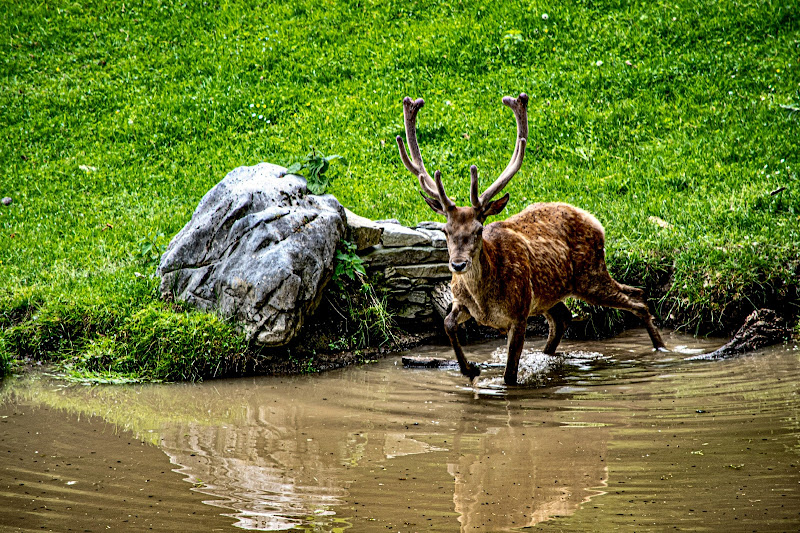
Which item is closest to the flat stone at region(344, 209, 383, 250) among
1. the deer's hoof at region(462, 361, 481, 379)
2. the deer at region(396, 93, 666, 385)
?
the deer at region(396, 93, 666, 385)

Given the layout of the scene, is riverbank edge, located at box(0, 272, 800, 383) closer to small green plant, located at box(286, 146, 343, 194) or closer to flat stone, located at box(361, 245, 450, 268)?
flat stone, located at box(361, 245, 450, 268)

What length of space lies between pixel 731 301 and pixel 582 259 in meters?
1.64

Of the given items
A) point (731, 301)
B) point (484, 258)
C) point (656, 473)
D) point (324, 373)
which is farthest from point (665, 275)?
point (656, 473)

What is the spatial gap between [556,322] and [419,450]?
3.62 meters

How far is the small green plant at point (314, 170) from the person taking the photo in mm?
8719

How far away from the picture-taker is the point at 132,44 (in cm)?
1670

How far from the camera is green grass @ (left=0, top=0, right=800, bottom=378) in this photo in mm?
8758

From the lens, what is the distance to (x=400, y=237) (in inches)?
348

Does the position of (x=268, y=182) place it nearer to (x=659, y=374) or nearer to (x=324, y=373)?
(x=324, y=373)

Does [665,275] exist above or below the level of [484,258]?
below

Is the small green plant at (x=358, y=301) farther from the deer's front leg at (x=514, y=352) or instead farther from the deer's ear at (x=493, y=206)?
the deer's ear at (x=493, y=206)

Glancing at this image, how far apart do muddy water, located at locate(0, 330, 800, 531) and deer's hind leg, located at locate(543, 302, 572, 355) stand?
1.60 ft

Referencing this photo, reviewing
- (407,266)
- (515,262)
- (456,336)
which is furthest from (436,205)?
(407,266)

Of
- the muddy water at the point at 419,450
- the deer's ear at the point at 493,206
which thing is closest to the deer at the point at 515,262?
the deer's ear at the point at 493,206
